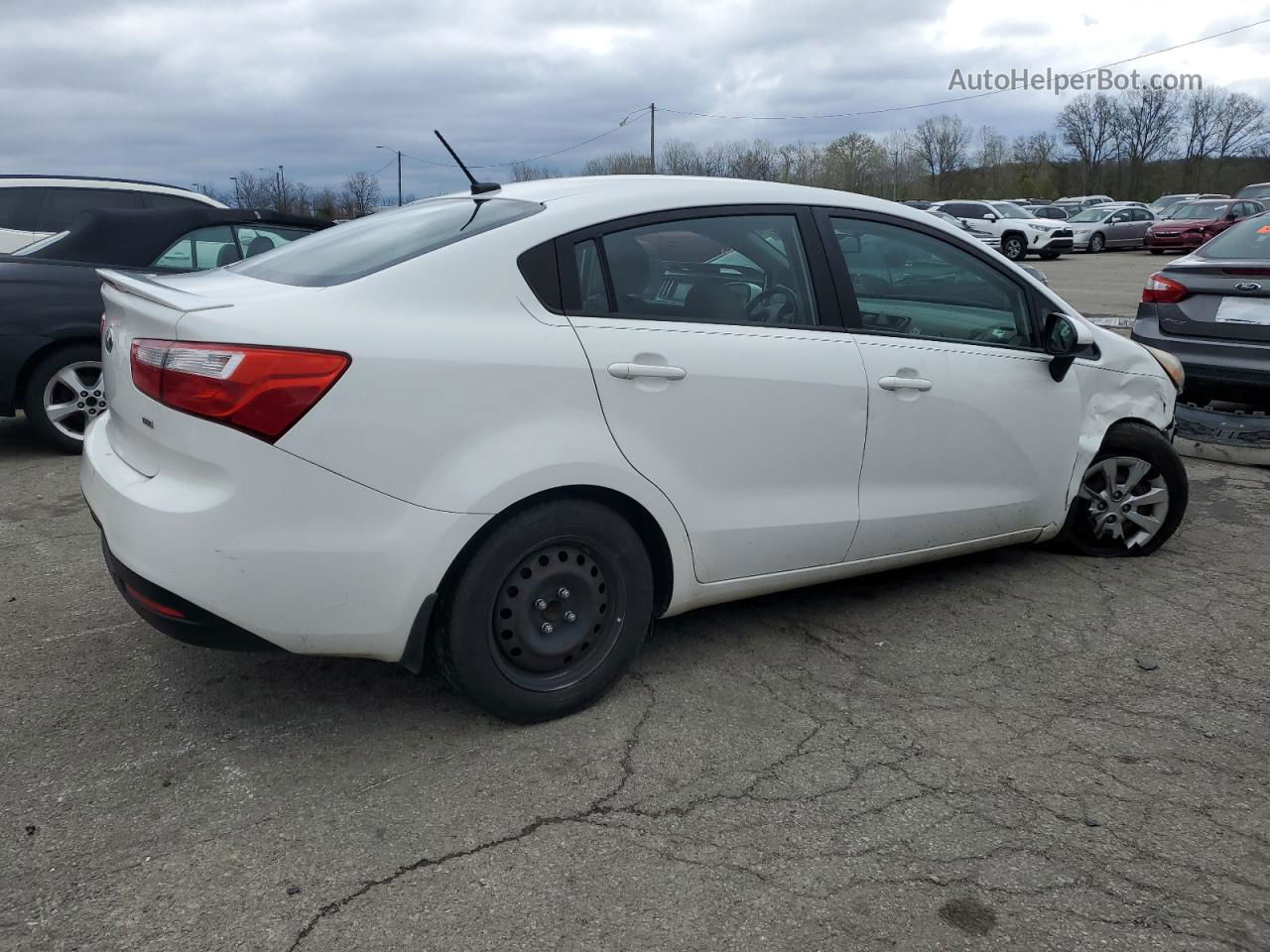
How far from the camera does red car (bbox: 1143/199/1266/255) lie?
30375mm

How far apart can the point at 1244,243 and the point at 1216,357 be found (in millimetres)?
891

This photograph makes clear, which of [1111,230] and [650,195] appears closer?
[650,195]

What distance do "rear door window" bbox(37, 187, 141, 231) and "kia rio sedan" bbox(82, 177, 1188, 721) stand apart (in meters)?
6.37

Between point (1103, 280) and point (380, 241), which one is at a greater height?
point (1103, 280)

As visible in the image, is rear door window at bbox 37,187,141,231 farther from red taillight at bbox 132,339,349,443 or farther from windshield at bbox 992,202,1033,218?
windshield at bbox 992,202,1033,218

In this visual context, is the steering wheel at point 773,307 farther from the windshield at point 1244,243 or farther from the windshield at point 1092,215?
the windshield at point 1092,215

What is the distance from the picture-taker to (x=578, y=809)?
280 centimetres

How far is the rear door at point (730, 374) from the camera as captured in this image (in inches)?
125

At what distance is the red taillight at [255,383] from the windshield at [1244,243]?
6.13 meters

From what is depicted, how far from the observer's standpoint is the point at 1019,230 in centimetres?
3072

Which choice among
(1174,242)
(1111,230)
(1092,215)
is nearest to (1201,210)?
(1174,242)

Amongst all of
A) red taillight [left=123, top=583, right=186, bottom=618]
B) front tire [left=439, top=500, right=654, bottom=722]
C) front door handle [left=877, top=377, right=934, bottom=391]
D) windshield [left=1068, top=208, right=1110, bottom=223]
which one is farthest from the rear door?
windshield [left=1068, top=208, right=1110, bottom=223]

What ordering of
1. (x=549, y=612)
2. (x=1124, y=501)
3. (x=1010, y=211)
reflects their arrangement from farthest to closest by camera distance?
(x=1010, y=211) → (x=1124, y=501) → (x=549, y=612)

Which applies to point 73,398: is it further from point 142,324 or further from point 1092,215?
point 1092,215
